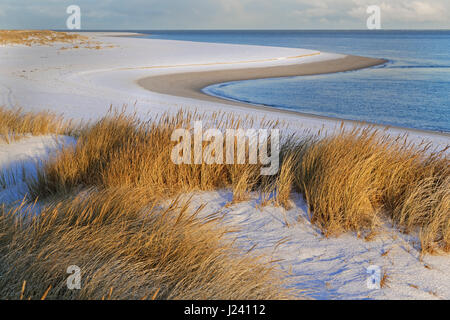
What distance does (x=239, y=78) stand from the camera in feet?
72.8

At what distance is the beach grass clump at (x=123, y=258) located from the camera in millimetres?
2377

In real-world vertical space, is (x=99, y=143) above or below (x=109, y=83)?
below

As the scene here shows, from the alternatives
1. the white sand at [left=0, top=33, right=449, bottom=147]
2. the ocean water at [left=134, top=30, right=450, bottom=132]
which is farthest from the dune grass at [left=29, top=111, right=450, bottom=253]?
the ocean water at [left=134, top=30, right=450, bottom=132]

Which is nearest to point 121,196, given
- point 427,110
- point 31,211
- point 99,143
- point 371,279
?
point 31,211

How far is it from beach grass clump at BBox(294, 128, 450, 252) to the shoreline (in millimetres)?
6970

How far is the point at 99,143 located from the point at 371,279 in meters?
3.13

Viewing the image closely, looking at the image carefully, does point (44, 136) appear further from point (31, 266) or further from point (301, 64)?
point (301, 64)

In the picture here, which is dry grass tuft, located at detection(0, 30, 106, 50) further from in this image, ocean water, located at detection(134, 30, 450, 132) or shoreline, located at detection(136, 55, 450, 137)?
ocean water, located at detection(134, 30, 450, 132)

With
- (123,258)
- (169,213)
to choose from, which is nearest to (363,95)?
(169,213)

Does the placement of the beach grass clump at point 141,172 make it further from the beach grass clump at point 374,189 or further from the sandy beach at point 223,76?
the sandy beach at point 223,76

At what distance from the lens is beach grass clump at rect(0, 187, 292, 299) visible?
93.6 inches

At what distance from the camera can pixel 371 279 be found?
2924 mm
